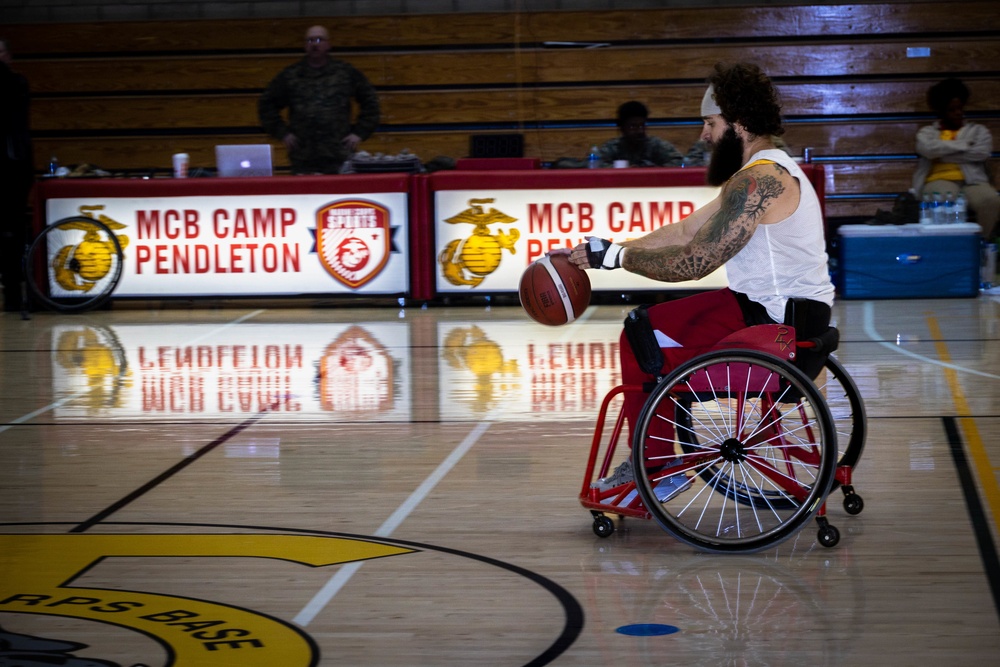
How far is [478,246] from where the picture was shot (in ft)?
31.9

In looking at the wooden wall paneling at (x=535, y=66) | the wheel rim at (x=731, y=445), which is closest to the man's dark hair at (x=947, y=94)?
the wooden wall paneling at (x=535, y=66)

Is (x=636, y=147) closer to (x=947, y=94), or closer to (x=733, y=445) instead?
(x=947, y=94)

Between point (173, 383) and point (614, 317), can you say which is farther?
point (614, 317)

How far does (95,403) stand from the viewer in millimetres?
6281

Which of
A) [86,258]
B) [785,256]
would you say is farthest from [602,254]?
[86,258]

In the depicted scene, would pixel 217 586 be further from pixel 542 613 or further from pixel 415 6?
pixel 415 6

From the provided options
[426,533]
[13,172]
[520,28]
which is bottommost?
[426,533]

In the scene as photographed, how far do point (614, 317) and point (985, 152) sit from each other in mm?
4046

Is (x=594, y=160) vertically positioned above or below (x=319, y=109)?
below

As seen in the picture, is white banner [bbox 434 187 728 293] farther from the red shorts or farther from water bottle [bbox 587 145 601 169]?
the red shorts

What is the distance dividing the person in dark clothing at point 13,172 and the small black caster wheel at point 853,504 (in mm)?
7121

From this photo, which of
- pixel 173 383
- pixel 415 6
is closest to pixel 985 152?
pixel 415 6

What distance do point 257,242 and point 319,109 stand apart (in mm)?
1254

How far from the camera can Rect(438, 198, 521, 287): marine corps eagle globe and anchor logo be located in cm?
970
